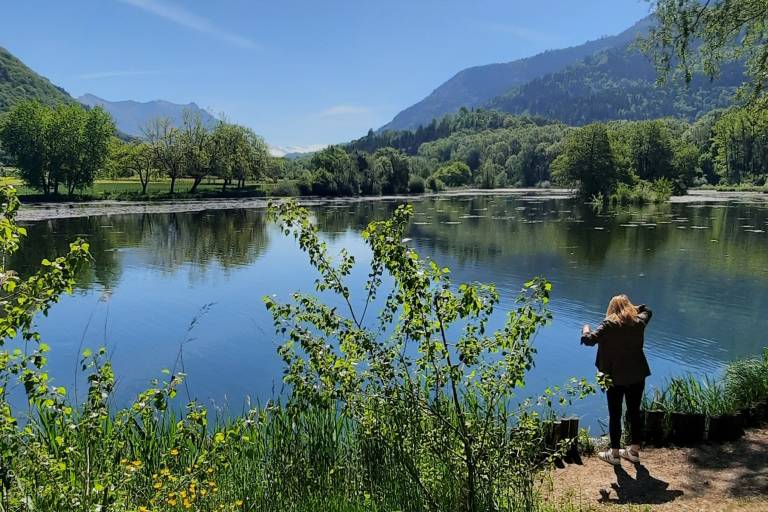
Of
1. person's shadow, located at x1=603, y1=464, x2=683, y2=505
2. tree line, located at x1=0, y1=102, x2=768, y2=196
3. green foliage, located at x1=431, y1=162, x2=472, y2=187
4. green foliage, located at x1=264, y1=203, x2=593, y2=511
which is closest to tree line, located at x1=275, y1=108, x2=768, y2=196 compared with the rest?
tree line, located at x1=0, y1=102, x2=768, y2=196

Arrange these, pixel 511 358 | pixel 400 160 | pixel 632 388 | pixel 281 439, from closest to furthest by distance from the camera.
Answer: pixel 511 358 → pixel 281 439 → pixel 632 388 → pixel 400 160

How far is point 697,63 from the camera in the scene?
14.0 metres

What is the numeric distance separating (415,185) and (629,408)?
11272cm

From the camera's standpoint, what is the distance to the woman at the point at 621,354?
7086mm

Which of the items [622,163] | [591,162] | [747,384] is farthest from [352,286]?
[622,163]

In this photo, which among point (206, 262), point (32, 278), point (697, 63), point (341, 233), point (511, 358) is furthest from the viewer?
point (341, 233)

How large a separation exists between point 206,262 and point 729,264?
26.9 m

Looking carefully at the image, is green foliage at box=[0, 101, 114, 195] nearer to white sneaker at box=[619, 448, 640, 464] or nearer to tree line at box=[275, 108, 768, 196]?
tree line at box=[275, 108, 768, 196]

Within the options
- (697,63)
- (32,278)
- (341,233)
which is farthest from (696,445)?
(341,233)

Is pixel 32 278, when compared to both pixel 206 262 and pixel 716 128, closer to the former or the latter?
pixel 206 262

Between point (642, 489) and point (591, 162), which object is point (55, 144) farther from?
point (642, 489)

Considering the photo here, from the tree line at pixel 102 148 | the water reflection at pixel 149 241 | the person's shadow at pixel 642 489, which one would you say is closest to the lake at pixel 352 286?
the water reflection at pixel 149 241

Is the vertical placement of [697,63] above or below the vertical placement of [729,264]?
above

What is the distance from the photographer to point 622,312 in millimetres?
7145
